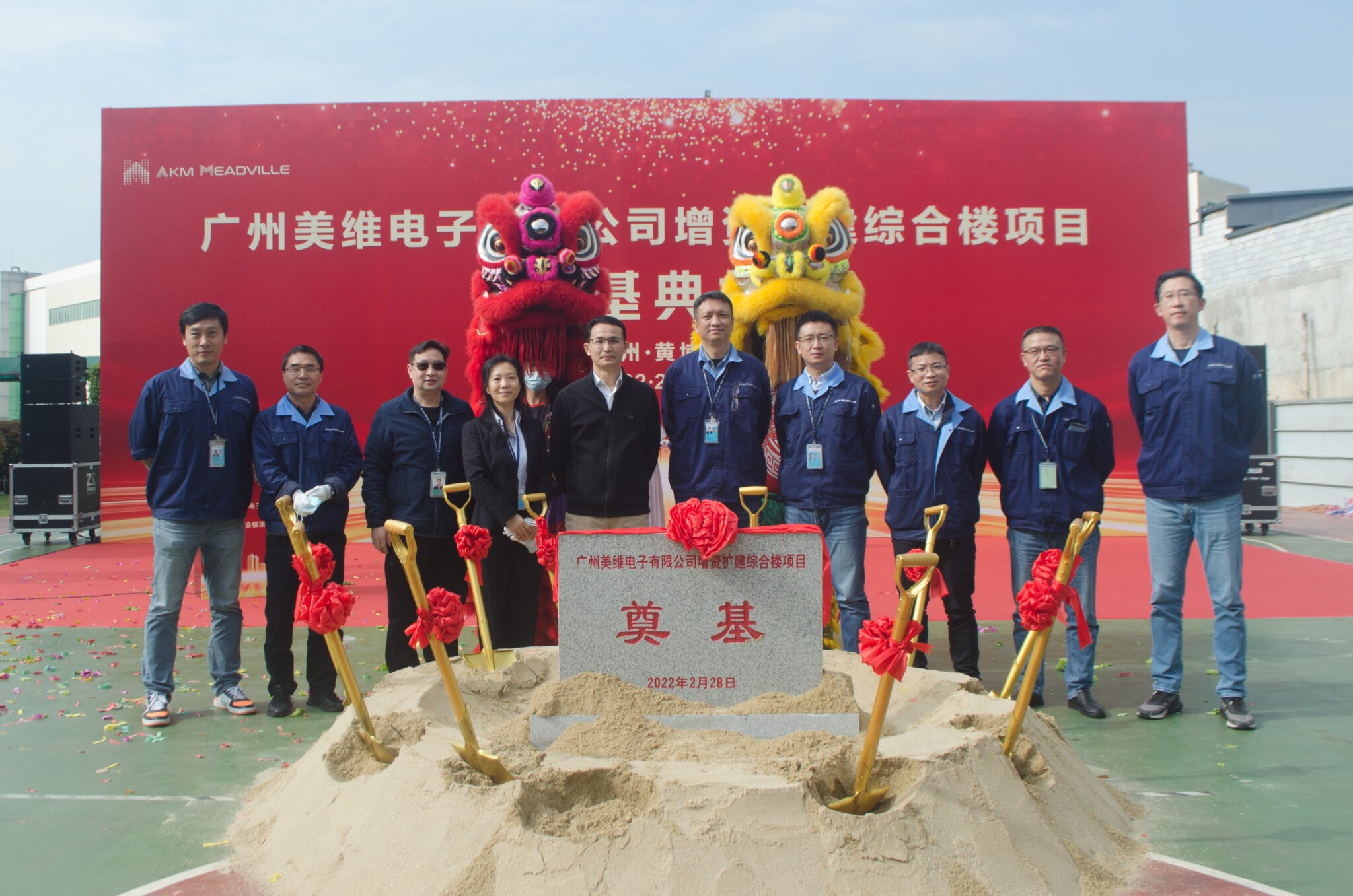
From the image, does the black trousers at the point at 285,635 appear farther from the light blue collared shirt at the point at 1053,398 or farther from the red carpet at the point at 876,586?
the light blue collared shirt at the point at 1053,398

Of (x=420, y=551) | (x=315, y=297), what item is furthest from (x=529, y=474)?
(x=315, y=297)

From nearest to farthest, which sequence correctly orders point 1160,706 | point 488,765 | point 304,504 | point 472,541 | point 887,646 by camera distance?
point 887,646 < point 488,765 < point 472,541 < point 304,504 < point 1160,706

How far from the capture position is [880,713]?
187 cm

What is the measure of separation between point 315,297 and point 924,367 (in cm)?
513

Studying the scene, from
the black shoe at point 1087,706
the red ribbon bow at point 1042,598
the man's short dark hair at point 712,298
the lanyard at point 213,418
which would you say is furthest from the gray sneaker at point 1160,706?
the lanyard at point 213,418

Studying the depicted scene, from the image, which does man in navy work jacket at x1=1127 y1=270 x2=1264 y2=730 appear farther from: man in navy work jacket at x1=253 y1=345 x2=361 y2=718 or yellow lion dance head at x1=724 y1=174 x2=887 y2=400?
man in navy work jacket at x1=253 y1=345 x2=361 y2=718

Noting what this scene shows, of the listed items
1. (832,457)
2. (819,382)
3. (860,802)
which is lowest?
(860,802)

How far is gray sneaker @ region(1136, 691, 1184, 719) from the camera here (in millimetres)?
3270

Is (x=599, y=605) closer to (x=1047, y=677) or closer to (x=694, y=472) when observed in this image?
(x=694, y=472)

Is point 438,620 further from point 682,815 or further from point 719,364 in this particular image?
point 719,364

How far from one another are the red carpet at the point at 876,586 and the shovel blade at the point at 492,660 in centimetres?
226

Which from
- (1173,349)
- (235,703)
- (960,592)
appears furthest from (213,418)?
(1173,349)

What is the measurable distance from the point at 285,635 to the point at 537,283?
5.60 feet

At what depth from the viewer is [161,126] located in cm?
695
